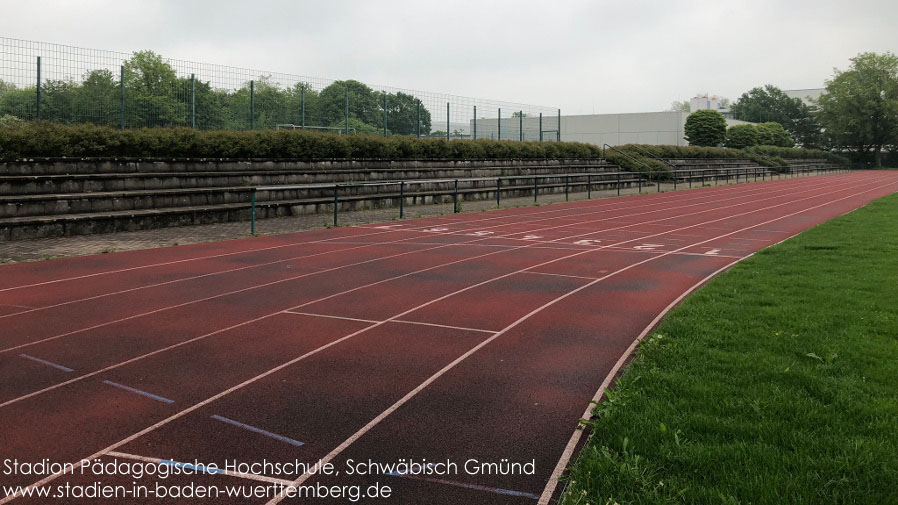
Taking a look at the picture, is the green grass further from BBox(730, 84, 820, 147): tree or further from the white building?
BBox(730, 84, 820, 147): tree

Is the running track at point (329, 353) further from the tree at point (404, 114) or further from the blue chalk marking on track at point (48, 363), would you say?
the tree at point (404, 114)

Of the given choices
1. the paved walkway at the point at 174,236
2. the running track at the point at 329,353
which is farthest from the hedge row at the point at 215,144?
the running track at the point at 329,353

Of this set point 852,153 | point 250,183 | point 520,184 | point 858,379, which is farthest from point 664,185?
point 852,153

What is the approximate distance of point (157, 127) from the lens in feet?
57.9

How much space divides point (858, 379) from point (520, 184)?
24180 millimetres

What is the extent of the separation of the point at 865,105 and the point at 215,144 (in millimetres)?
87639

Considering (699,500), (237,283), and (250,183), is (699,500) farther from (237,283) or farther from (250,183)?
(250,183)

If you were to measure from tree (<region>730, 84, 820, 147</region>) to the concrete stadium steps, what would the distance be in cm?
9900

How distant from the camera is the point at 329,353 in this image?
18.1ft

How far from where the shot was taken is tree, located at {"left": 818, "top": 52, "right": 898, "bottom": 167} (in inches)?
3238

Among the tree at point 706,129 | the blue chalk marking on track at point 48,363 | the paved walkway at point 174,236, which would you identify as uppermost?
the tree at point 706,129

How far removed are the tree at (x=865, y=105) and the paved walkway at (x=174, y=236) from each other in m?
81.8

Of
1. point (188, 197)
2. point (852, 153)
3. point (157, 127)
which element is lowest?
point (188, 197)

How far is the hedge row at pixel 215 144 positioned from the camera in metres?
14.7
